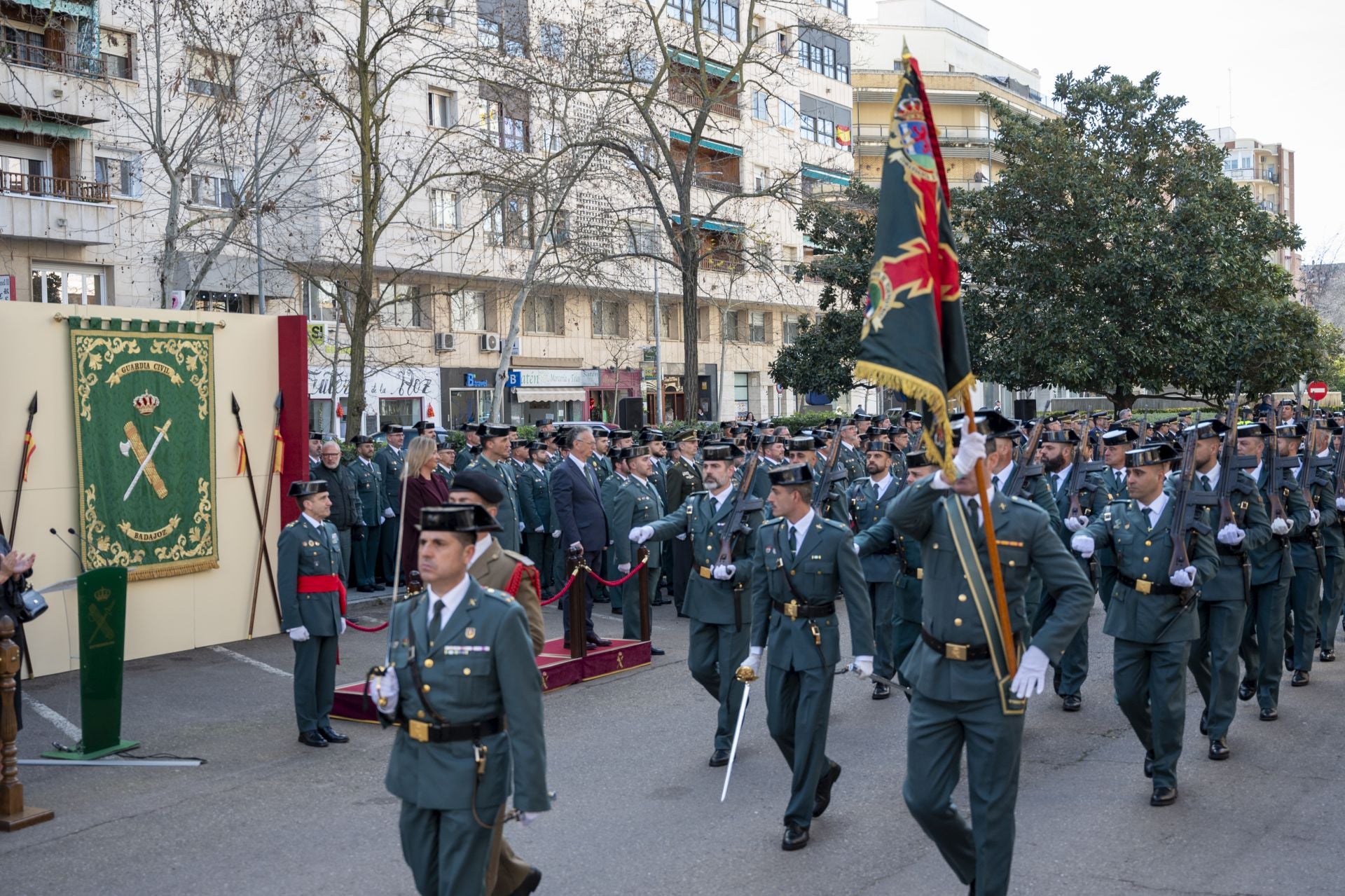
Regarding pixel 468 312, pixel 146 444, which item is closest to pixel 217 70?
pixel 146 444

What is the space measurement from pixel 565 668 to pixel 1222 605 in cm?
521

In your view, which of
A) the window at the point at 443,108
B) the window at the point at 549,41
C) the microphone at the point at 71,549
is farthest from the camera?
the window at the point at 443,108

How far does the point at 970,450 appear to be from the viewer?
18.1ft

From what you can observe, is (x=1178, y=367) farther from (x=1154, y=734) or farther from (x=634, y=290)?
(x=1154, y=734)

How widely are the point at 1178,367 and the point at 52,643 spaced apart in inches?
1012

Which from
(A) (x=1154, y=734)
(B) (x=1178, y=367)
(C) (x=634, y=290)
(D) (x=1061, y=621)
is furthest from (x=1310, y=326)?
(D) (x=1061, y=621)

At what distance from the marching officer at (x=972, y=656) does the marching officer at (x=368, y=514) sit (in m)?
11.5

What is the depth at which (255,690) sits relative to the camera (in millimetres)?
Result: 11109

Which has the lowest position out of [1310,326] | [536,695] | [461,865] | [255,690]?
[255,690]

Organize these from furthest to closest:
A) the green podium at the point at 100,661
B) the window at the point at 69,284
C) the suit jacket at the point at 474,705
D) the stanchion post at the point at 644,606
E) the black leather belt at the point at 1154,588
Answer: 1. the window at the point at 69,284
2. the stanchion post at the point at 644,606
3. the green podium at the point at 100,661
4. the black leather belt at the point at 1154,588
5. the suit jacket at the point at 474,705

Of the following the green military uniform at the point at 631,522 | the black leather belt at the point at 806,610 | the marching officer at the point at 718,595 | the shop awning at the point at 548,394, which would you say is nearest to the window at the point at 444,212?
the shop awning at the point at 548,394

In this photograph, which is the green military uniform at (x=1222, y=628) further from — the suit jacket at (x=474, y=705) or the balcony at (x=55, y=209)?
the balcony at (x=55, y=209)

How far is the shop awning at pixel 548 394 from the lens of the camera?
42000 mm

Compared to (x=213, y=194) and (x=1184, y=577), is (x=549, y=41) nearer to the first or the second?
(x=213, y=194)
